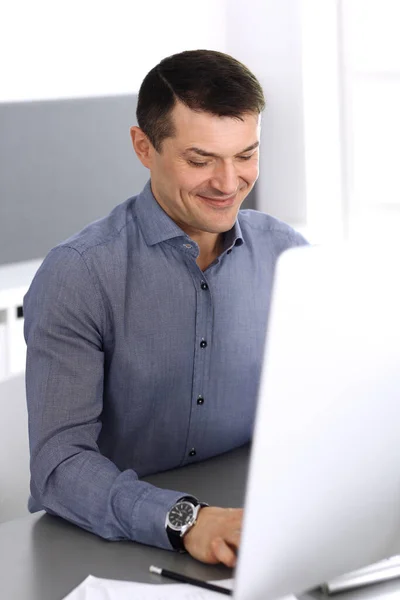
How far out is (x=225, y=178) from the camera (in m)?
1.52

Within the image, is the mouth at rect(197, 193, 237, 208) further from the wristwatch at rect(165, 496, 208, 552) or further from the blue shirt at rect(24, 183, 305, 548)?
the wristwatch at rect(165, 496, 208, 552)

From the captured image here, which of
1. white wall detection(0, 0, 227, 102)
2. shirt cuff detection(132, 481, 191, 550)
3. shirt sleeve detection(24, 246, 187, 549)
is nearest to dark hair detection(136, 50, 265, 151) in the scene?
shirt sleeve detection(24, 246, 187, 549)

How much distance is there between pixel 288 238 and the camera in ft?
6.15

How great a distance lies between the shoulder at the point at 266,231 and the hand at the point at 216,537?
0.71 m

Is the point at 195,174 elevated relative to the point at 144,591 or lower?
elevated

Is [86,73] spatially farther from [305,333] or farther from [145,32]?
[305,333]

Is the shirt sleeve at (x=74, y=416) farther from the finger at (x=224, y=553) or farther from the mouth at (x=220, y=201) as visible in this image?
the mouth at (x=220, y=201)

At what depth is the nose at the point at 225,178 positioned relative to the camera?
1515mm

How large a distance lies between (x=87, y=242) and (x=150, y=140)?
205 mm

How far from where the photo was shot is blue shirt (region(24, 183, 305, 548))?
142cm

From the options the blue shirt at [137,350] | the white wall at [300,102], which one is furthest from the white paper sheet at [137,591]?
the white wall at [300,102]

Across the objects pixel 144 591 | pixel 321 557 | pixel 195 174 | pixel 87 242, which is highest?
pixel 195 174

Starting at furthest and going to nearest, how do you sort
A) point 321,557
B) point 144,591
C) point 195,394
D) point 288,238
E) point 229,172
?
point 288,238
point 195,394
point 229,172
point 144,591
point 321,557

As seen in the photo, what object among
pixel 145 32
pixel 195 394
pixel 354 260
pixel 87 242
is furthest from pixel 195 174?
pixel 145 32
